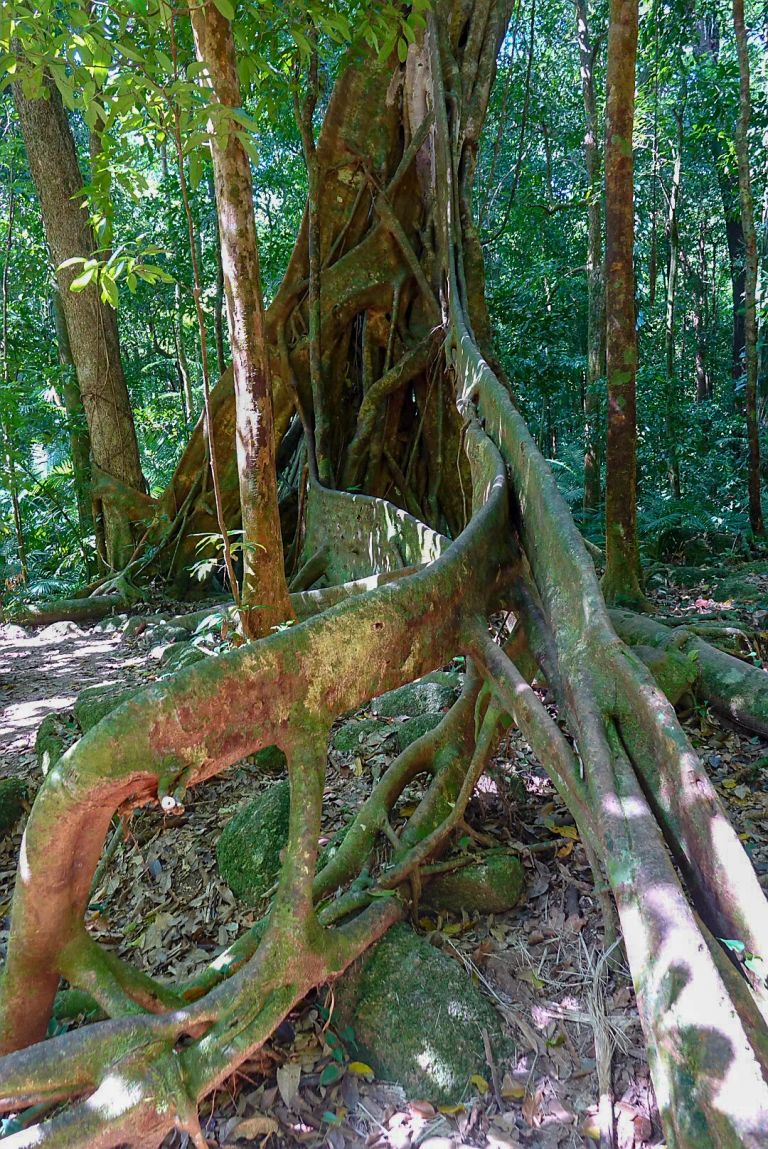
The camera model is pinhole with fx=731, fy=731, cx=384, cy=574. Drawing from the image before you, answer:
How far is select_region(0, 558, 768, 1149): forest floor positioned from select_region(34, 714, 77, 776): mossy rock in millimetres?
148

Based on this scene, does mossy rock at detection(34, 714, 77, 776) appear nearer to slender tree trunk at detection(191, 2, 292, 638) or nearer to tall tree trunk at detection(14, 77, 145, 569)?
slender tree trunk at detection(191, 2, 292, 638)

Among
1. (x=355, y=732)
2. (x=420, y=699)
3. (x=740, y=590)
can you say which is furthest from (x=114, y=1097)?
(x=740, y=590)

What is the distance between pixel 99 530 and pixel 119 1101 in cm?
679

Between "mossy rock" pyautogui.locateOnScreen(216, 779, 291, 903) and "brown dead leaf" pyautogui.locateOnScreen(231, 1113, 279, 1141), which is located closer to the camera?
"brown dead leaf" pyautogui.locateOnScreen(231, 1113, 279, 1141)

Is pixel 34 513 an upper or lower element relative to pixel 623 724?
upper

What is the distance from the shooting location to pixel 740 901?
196 centimetres

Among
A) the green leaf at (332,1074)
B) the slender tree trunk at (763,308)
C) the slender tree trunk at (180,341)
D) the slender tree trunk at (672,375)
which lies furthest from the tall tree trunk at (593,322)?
the green leaf at (332,1074)

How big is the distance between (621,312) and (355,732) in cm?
319

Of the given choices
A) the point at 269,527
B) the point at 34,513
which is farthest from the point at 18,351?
A: the point at 269,527

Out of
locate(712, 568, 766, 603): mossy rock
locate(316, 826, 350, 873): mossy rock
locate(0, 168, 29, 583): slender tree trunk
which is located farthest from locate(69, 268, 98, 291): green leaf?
locate(0, 168, 29, 583): slender tree trunk

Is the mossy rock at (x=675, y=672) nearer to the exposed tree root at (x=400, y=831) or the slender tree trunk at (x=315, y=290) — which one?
the exposed tree root at (x=400, y=831)

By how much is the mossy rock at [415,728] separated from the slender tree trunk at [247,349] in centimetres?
91

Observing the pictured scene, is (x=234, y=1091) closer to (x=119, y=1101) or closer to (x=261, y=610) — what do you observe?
(x=119, y=1101)

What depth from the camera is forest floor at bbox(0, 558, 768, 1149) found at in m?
2.21
